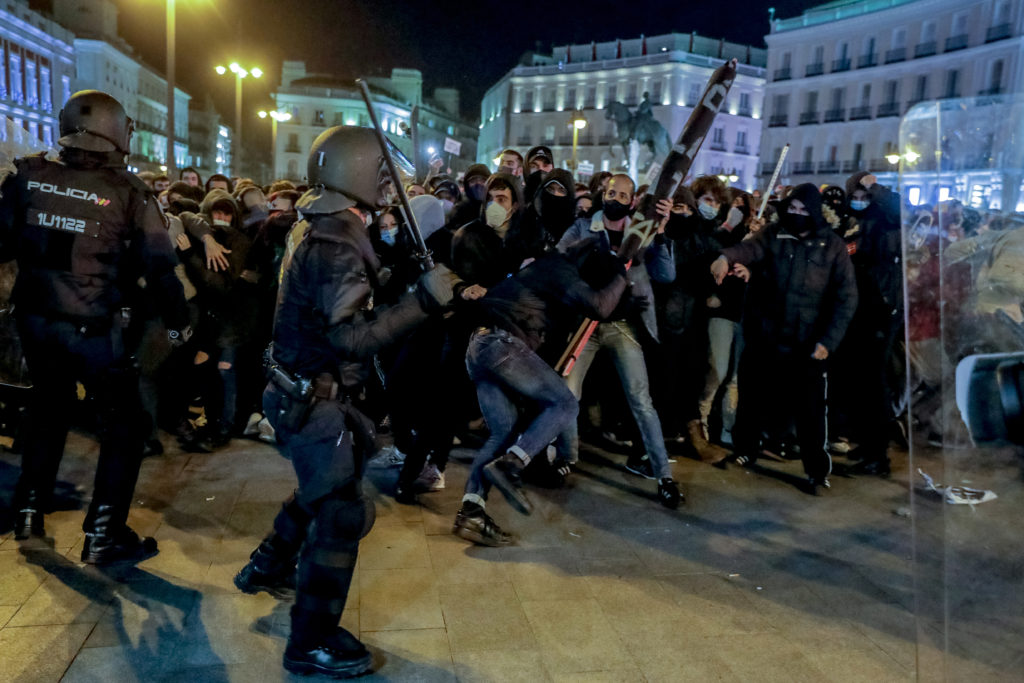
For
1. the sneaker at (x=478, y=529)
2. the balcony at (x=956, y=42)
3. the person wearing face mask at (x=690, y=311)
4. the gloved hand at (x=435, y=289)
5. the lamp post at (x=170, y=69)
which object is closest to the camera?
the gloved hand at (x=435, y=289)

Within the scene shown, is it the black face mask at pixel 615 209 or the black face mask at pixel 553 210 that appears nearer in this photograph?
the black face mask at pixel 615 209

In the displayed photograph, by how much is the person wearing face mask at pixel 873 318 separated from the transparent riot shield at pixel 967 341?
4.05 meters

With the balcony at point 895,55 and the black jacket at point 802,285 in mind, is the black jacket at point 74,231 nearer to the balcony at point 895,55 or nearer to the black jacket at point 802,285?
the black jacket at point 802,285

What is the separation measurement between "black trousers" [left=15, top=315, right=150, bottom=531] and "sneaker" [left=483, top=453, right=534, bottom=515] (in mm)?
1883

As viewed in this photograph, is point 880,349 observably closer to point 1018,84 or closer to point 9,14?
point 1018,84

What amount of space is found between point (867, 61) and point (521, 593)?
56.3 m

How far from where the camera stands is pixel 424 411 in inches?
212

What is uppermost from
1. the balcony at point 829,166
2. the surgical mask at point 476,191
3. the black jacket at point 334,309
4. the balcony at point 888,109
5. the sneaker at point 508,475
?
the balcony at point 888,109

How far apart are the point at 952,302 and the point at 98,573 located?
3.98 m

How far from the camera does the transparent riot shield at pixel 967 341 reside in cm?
241

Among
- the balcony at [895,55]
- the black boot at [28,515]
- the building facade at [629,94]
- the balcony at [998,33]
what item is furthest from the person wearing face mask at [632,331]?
the building facade at [629,94]

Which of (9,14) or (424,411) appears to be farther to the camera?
(9,14)

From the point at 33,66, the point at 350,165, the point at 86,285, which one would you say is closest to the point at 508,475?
the point at 350,165

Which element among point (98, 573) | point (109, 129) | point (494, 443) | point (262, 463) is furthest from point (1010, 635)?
point (262, 463)
